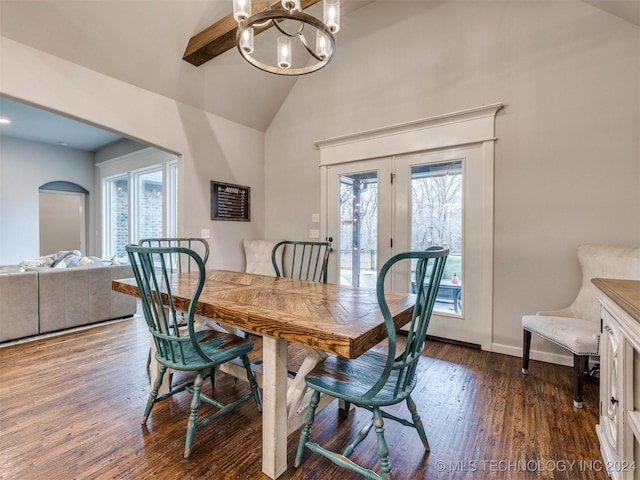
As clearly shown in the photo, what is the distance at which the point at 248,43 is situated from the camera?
1835 mm

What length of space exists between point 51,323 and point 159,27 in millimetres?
3143

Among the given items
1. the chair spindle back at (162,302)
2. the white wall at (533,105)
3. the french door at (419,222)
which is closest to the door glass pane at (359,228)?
the french door at (419,222)

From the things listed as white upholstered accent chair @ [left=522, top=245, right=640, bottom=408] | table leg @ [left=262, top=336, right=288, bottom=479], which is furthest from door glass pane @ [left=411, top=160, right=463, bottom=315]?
table leg @ [left=262, top=336, right=288, bottom=479]

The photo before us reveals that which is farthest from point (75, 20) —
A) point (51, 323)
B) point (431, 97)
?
point (431, 97)

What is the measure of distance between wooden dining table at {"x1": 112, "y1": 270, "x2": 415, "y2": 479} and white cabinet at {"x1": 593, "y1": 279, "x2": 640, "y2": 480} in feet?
2.65

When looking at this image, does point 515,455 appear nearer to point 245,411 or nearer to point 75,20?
point 245,411

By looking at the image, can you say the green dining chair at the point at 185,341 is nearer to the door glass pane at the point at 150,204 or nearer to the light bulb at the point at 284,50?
the light bulb at the point at 284,50

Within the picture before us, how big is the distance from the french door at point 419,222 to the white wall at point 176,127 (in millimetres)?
1241

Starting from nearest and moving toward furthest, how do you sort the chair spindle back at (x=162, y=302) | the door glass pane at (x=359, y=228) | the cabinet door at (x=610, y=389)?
the cabinet door at (x=610, y=389), the chair spindle back at (x=162, y=302), the door glass pane at (x=359, y=228)

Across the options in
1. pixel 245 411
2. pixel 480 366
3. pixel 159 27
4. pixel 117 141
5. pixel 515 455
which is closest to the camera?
pixel 515 455

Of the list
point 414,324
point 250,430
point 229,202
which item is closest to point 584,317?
point 414,324

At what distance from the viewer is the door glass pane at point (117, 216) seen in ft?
20.6

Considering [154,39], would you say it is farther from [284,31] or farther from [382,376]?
[382,376]

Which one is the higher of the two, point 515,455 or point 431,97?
point 431,97
